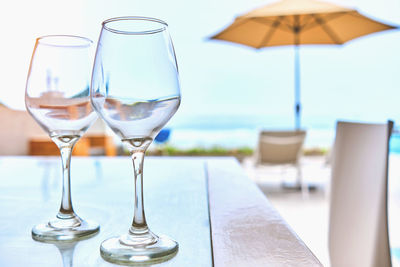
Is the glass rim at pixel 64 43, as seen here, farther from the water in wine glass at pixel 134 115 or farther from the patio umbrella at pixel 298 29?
the patio umbrella at pixel 298 29

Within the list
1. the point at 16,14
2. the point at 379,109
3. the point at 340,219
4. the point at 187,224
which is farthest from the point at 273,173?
the point at 379,109

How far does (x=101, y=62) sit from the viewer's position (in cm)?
33

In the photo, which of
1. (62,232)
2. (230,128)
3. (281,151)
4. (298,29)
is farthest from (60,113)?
(230,128)

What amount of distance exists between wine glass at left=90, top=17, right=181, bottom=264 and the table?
0.9 inches

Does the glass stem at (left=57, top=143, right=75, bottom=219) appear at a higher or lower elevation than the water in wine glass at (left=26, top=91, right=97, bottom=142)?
lower

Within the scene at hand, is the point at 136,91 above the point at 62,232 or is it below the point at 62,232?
above

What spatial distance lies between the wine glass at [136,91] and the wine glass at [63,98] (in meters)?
0.09

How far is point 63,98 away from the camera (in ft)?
1.38

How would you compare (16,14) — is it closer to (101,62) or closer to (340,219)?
(340,219)

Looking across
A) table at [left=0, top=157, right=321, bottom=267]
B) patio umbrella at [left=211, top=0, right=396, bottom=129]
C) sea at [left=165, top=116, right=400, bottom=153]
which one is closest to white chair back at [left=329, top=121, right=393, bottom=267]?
table at [left=0, top=157, right=321, bottom=267]

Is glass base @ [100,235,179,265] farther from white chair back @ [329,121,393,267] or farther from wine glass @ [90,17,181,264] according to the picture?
white chair back @ [329,121,393,267]

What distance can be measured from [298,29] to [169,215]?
438 centimetres

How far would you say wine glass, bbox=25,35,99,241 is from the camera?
16.2 inches

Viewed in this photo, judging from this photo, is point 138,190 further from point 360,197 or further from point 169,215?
point 360,197
